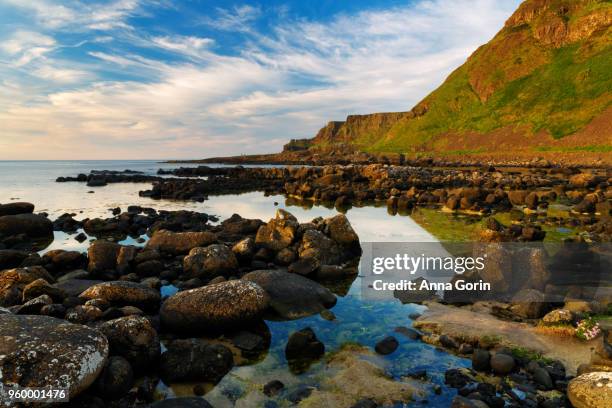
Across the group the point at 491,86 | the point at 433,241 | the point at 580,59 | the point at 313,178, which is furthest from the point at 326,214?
the point at 491,86

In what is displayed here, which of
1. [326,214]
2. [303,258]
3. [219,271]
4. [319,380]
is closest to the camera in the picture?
[319,380]

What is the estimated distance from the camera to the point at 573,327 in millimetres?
9008

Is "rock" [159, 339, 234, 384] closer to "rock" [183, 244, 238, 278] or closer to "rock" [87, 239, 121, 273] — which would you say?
"rock" [183, 244, 238, 278]

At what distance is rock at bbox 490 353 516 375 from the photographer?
7508 mm

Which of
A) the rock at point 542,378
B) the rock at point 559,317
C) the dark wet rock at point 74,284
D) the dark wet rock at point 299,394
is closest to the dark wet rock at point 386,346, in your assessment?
the dark wet rock at point 299,394

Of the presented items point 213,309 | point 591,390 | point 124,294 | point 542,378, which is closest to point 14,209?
point 124,294

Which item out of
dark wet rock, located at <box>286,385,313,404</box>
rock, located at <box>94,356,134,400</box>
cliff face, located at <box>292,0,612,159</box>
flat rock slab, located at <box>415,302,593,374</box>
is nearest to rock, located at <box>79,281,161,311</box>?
rock, located at <box>94,356,134,400</box>

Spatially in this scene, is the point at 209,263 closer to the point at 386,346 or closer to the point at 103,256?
the point at 103,256

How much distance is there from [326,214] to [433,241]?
1218cm

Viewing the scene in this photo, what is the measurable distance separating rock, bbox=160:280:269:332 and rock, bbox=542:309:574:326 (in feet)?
23.5

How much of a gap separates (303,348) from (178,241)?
10.4 m

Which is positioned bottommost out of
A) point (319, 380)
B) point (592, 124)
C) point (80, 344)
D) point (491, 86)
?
point (319, 380)

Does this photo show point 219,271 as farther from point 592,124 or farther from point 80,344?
point 592,124

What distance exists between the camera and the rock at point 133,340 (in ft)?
24.8
